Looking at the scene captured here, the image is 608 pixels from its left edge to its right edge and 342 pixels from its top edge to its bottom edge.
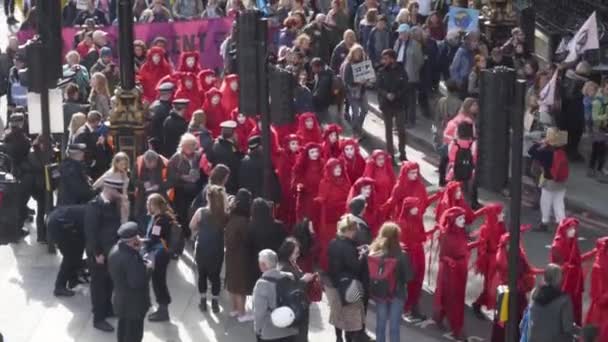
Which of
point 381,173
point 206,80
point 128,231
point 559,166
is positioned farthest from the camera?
Answer: point 206,80

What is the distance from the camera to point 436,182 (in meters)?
24.2

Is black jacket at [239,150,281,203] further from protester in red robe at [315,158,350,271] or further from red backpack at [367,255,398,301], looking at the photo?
red backpack at [367,255,398,301]

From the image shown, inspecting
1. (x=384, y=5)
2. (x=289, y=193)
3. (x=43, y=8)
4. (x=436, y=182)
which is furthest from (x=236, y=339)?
(x=384, y=5)

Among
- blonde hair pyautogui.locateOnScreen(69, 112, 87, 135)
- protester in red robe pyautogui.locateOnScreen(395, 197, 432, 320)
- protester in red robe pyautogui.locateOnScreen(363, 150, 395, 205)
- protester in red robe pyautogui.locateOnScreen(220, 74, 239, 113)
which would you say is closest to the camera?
protester in red robe pyautogui.locateOnScreen(395, 197, 432, 320)

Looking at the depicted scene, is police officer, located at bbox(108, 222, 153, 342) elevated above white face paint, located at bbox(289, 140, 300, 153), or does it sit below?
below

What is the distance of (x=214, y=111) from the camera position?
23.6m

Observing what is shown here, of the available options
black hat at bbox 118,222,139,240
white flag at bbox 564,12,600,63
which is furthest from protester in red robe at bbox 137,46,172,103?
black hat at bbox 118,222,139,240

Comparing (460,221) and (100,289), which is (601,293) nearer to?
(460,221)

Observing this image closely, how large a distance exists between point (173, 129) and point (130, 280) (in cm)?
585

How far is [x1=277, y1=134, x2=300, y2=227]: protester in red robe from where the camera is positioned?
68.1ft

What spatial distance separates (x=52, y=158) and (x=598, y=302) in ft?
23.7

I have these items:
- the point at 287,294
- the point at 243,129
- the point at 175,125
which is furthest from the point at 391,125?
the point at 287,294

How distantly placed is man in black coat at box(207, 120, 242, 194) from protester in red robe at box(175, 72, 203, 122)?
10.2ft

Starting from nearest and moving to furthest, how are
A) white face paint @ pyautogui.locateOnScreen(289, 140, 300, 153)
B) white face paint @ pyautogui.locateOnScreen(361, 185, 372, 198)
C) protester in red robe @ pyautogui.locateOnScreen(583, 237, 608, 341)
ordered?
protester in red robe @ pyautogui.locateOnScreen(583, 237, 608, 341)
white face paint @ pyautogui.locateOnScreen(361, 185, 372, 198)
white face paint @ pyautogui.locateOnScreen(289, 140, 300, 153)
